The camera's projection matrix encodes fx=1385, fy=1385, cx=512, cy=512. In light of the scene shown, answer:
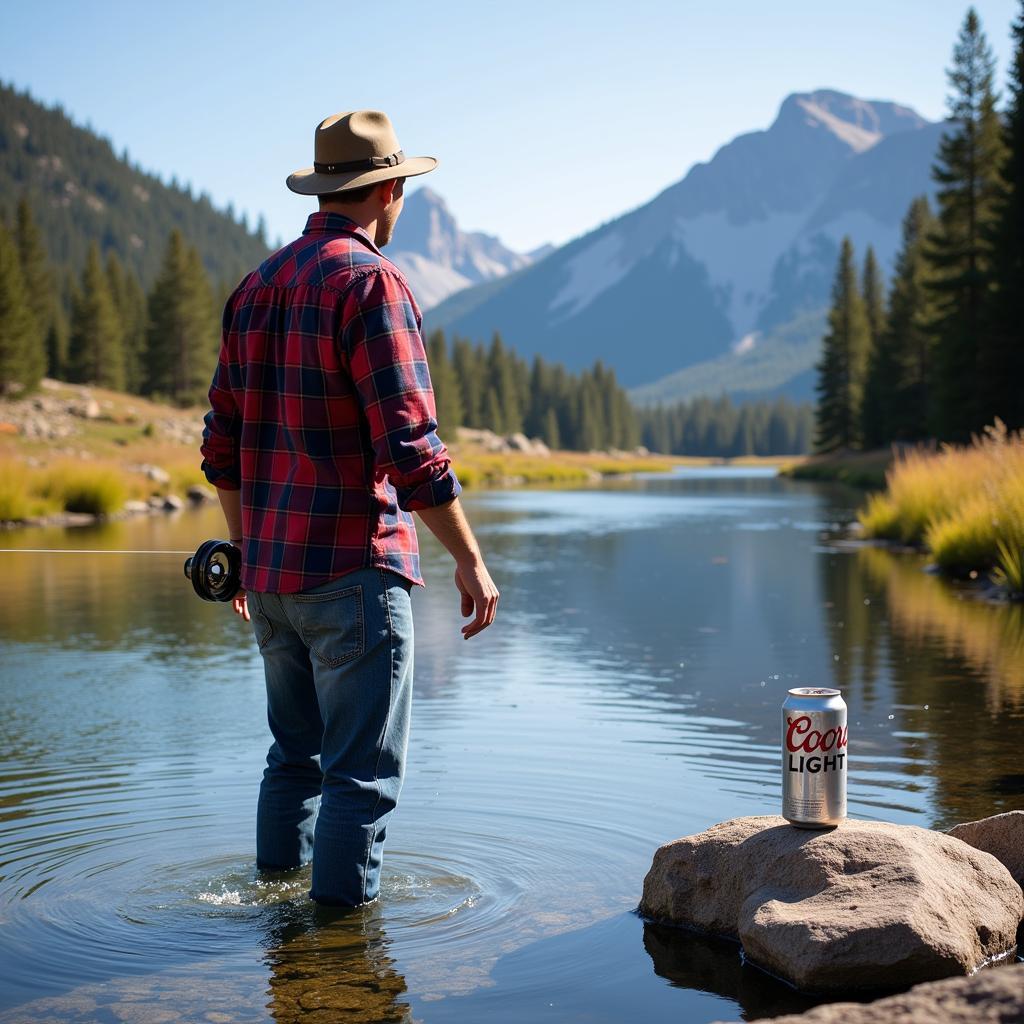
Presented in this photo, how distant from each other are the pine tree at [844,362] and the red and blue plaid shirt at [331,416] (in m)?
77.6

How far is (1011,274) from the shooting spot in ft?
114

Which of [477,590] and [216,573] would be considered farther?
[216,573]

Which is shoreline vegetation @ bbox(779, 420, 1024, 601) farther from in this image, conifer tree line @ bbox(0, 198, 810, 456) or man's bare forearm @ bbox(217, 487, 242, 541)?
conifer tree line @ bbox(0, 198, 810, 456)

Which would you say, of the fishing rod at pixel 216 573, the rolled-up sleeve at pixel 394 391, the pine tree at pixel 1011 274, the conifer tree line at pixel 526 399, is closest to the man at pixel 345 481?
the rolled-up sleeve at pixel 394 391

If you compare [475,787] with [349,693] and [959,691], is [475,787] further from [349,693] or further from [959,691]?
[959,691]

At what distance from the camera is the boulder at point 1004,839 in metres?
4.66

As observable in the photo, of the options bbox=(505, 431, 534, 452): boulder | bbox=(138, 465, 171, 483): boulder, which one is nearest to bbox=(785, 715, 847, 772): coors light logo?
bbox=(138, 465, 171, 483): boulder

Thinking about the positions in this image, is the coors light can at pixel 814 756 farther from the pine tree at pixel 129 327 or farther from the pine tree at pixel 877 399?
the pine tree at pixel 129 327

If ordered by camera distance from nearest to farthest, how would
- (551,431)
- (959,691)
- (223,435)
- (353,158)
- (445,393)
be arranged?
(353,158), (223,435), (959,691), (445,393), (551,431)

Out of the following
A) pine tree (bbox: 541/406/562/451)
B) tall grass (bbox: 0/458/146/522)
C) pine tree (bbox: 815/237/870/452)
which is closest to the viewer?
tall grass (bbox: 0/458/146/522)

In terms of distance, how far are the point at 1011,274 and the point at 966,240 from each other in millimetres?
11870

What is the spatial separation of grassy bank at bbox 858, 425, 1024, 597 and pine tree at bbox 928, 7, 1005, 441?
620 inches

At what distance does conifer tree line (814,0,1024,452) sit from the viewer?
116ft

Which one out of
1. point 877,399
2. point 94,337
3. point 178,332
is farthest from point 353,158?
point 94,337
